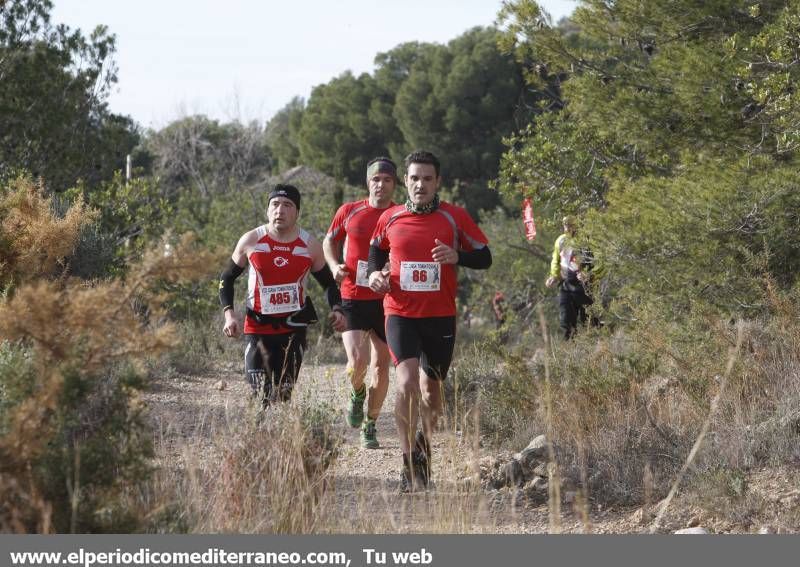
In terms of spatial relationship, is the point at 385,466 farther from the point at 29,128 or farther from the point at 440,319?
the point at 29,128

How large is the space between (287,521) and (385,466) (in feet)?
8.70

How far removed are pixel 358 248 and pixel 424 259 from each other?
159 centimetres

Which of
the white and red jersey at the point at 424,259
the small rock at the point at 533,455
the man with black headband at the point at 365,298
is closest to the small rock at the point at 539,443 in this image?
the small rock at the point at 533,455

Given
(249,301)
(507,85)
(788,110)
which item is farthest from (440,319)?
(507,85)

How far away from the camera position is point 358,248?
8.04 meters

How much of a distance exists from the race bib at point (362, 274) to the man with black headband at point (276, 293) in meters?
0.66

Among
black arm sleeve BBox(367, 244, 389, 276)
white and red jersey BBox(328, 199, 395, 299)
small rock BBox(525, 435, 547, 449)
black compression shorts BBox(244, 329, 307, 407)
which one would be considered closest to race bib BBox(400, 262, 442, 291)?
black arm sleeve BBox(367, 244, 389, 276)

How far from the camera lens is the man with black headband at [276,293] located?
23.2 feet

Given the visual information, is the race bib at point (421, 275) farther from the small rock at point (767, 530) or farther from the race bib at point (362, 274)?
the small rock at point (767, 530)

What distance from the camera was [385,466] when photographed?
7391mm

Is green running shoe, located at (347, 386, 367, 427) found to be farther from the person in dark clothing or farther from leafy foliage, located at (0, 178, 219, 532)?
the person in dark clothing

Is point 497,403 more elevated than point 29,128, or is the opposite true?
point 29,128

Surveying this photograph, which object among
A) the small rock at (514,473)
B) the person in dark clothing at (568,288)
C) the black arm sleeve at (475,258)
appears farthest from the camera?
the person in dark clothing at (568,288)

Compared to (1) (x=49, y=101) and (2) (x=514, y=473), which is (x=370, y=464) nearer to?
(2) (x=514, y=473)
